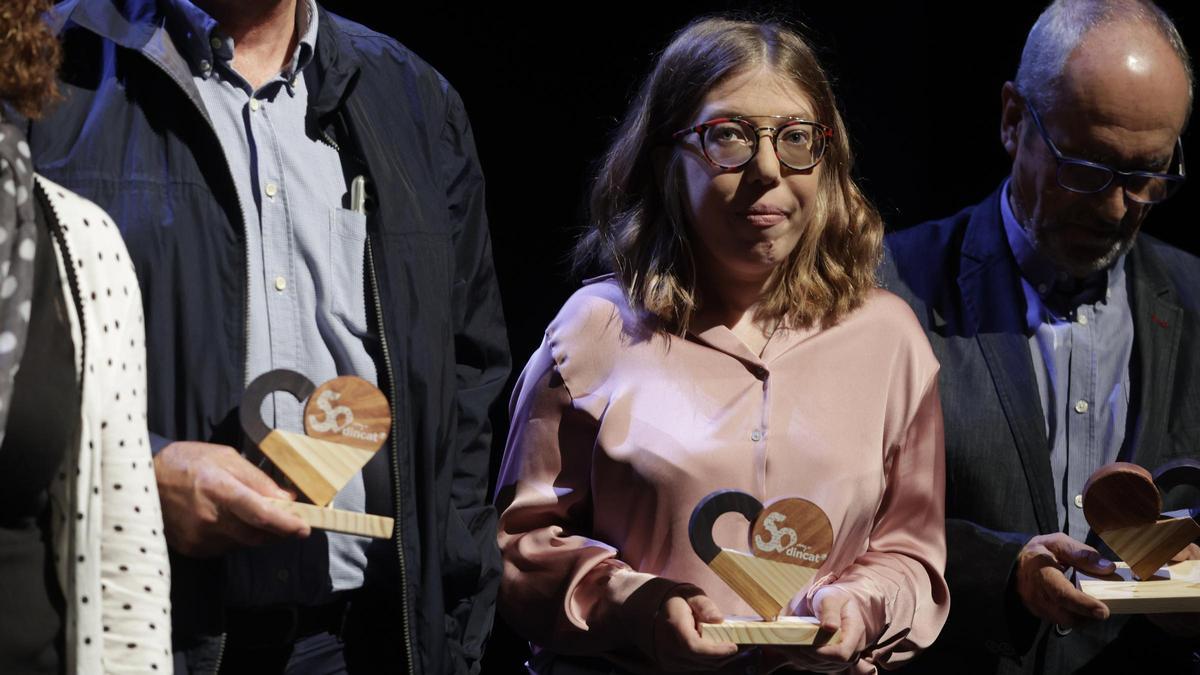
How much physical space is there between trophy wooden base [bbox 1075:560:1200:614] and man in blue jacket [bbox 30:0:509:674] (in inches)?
38.7

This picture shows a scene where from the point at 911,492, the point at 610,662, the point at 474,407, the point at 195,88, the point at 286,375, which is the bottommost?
the point at 610,662

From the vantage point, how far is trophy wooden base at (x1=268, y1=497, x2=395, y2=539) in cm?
186

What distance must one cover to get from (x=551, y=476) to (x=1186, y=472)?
3.47ft

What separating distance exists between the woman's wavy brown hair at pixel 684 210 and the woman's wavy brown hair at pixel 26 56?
1041 millimetres

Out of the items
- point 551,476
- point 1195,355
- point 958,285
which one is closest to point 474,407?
point 551,476

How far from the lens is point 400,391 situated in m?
2.13

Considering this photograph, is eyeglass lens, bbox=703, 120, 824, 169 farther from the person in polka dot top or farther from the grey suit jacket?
the person in polka dot top

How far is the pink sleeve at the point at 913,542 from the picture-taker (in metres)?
2.35

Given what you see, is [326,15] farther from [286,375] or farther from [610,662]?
[610,662]

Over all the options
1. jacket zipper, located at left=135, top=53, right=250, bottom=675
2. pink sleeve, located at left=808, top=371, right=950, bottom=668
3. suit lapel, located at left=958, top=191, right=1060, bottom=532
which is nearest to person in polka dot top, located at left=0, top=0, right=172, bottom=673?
jacket zipper, located at left=135, top=53, right=250, bottom=675

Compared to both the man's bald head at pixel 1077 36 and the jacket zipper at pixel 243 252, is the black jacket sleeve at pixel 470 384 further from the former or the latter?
the man's bald head at pixel 1077 36

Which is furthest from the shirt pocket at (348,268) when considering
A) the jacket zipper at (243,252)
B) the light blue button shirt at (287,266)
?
the jacket zipper at (243,252)

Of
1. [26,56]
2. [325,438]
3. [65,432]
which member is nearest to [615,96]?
[325,438]

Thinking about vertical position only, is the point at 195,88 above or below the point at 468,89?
above
